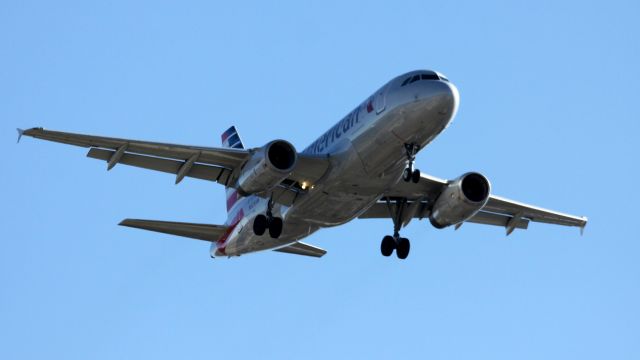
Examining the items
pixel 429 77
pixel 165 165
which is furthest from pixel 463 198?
pixel 165 165

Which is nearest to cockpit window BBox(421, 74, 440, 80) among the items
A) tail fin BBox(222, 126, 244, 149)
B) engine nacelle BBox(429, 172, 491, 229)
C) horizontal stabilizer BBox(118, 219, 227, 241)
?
engine nacelle BBox(429, 172, 491, 229)

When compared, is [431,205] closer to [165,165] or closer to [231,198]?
[231,198]

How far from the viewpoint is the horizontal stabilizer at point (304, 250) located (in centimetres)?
4884

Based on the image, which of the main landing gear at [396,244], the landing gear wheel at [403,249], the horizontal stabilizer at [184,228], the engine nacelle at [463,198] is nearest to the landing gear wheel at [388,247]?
the main landing gear at [396,244]

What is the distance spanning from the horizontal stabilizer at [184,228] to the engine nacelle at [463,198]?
8985 mm

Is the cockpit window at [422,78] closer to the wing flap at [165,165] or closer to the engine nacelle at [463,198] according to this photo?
the engine nacelle at [463,198]

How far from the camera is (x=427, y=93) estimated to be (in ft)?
127

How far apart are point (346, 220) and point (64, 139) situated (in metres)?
10.2

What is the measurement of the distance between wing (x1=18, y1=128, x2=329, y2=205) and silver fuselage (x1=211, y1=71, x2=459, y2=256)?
1.72 ft

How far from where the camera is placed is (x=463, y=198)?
144 ft

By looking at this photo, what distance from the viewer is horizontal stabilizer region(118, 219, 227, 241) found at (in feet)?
149

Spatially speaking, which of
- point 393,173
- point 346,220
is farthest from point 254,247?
point 393,173

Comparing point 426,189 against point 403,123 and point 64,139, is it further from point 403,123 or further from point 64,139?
point 64,139

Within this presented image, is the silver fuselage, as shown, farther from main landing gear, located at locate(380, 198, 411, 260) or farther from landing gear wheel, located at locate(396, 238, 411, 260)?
landing gear wheel, located at locate(396, 238, 411, 260)
